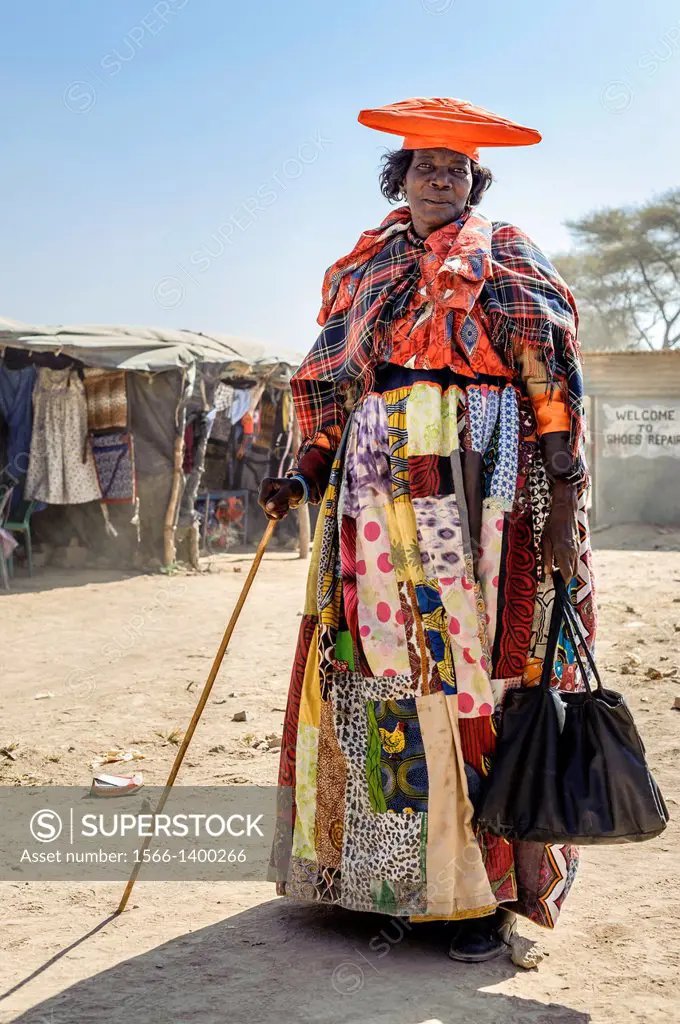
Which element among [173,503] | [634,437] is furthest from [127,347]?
[634,437]

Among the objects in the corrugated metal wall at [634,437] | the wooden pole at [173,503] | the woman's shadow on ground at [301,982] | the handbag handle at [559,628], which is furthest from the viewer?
the corrugated metal wall at [634,437]

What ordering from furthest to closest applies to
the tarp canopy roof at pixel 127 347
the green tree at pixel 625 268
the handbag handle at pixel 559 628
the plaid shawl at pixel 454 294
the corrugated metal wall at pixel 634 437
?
the green tree at pixel 625 268 → the corrugated metal wall at pixel 634 437 → the tarp canopy roof at pixel 127 347 → the plaid shawl at pixel 454 294 → the handbag handle at pixel 559 628

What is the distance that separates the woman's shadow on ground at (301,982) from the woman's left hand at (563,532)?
3.33ft

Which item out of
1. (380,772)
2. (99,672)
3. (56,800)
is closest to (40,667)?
(99,672)

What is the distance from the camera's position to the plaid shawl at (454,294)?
8.25ft

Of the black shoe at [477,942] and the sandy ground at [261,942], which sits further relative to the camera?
the black shoe at [477,942]

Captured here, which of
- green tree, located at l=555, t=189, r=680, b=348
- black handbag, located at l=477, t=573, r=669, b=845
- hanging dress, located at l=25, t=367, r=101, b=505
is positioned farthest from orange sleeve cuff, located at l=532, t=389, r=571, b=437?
green tree, located at l=555, t=189, r=680, b=348

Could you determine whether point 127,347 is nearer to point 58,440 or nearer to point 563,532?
A: point 58,440

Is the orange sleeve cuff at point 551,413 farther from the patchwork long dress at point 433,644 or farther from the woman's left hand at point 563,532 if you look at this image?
the woman's left hand at point 563,532

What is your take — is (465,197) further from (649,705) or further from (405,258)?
(649,705)

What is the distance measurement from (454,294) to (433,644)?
2.97 ft

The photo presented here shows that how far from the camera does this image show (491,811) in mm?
2301

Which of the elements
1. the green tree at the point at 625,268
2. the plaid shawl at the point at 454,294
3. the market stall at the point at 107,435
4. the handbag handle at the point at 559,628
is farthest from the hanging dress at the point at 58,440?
the green tree at the point at 625,268

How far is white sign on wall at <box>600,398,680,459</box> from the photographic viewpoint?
15867mm
